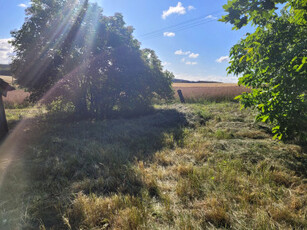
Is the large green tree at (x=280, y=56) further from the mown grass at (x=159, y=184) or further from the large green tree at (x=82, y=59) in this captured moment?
the large green tree at (x=82, y=59)

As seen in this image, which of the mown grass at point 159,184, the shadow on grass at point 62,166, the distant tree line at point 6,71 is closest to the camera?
the mown grass at point 159,184

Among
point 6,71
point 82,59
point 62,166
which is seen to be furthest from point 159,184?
point 6,71

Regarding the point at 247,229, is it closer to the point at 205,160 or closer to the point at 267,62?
the point at 205,160

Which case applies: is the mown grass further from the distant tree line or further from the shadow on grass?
the distant tree line

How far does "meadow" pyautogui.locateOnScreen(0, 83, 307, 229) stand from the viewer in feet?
7.48

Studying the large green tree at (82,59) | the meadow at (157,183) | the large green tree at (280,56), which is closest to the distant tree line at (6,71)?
the large green tree at (82,59)

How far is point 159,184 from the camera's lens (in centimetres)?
313

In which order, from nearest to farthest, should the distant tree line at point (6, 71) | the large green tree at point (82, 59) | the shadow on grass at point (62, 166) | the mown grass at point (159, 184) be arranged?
the mown grass at point (159, 184)
the shadow on grass at point (62, 166)
the large green tree at point (82, 59)
the distant tree line at point (6, 71)

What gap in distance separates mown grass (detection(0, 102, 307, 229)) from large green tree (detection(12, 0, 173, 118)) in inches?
179

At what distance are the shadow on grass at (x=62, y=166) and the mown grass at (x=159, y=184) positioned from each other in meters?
0.02

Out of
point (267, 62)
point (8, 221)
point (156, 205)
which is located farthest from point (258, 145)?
point (8, 221)

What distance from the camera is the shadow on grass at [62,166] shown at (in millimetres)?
2688

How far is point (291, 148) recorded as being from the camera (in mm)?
4090

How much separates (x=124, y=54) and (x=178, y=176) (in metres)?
8.12
